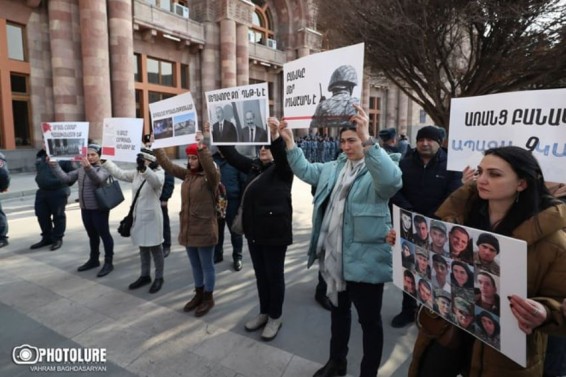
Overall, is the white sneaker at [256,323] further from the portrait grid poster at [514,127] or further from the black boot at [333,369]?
the portrait grid poster at [514,127]

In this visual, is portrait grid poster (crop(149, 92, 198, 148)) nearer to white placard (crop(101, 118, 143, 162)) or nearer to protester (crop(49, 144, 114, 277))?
white placard (crop(101, 118, 143, 162))

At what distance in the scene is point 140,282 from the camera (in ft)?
13.8

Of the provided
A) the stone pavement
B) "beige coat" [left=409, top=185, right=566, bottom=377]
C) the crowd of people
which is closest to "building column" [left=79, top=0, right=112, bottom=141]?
the stone pavement

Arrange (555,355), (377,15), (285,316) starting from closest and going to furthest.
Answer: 1. (555,355)
2. (285,316)
3. (377,15)

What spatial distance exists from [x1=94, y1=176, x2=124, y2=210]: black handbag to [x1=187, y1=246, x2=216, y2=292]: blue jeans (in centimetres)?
165

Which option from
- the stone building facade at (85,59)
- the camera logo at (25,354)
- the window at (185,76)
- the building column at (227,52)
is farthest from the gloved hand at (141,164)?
the window at (185,76)

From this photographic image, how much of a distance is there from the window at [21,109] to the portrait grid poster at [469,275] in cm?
1609

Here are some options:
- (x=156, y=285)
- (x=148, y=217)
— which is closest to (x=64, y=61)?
(x=148, y=217)

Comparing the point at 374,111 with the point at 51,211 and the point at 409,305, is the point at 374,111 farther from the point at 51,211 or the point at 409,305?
the point at 409,305

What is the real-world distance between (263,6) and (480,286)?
87.4 ft

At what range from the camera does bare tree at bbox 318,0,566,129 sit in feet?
18.5

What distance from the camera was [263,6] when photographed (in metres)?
24.5

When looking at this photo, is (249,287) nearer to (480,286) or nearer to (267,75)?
(480,286)

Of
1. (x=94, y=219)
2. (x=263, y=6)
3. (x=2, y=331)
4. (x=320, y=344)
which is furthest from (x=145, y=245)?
(x=263, y=6)
